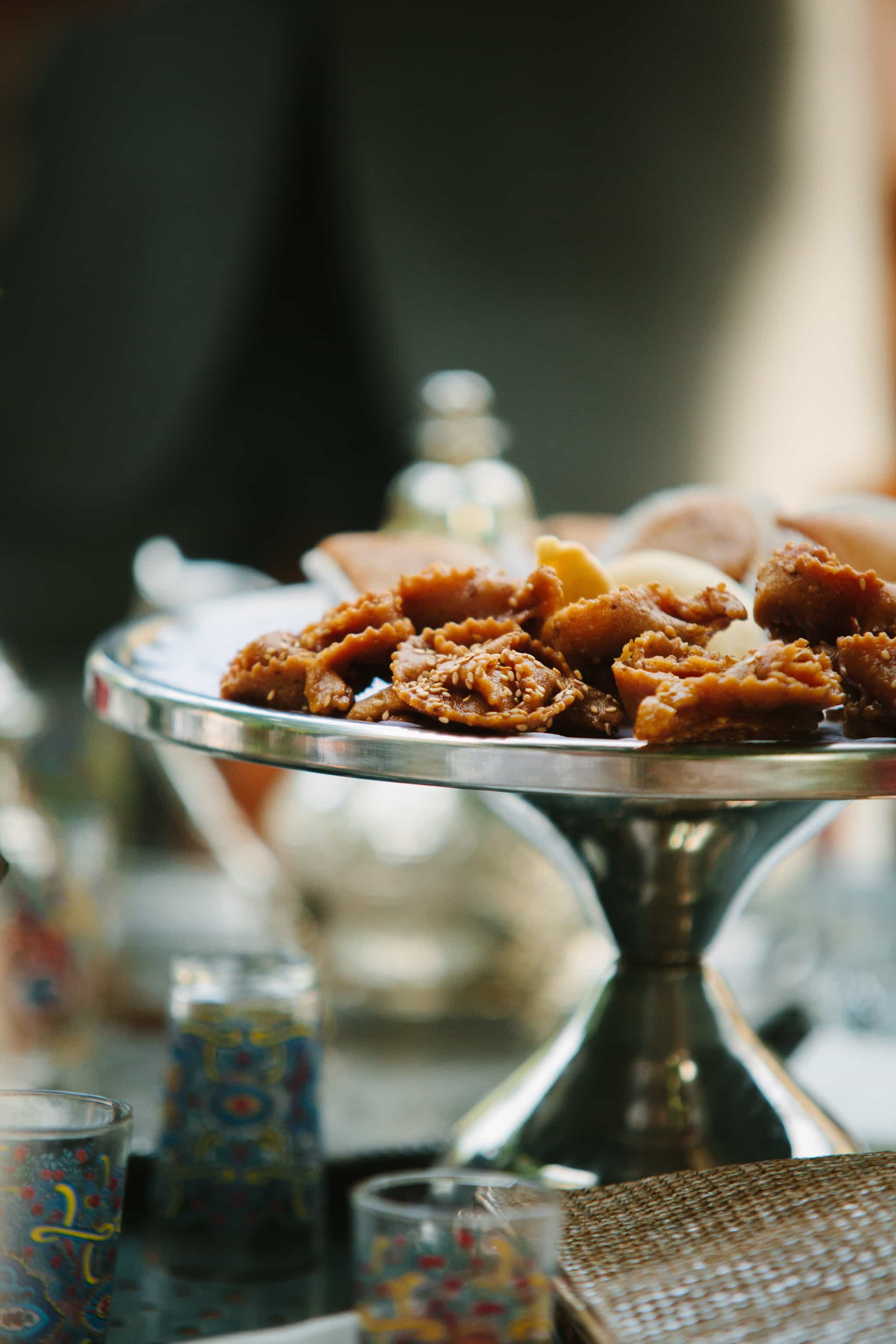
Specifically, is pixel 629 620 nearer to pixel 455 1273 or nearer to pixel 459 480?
pixel 455 1273

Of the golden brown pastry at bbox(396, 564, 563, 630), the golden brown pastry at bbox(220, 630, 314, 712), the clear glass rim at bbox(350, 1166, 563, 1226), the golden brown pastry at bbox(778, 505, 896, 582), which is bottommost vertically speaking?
the clear glass rim at bbox(350, 1166, 563, 1226)

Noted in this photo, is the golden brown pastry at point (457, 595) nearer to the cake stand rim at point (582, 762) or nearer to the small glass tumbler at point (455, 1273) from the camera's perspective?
the cake stand rim at point (582, 762)

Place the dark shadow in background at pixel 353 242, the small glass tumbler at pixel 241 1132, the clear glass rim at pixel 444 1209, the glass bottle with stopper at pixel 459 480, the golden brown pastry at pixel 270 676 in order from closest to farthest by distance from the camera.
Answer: the clear glass rim at pixel 444 1209 < the golden brown pastry at pixel 270 676 < the small glass tumbler at pixel 241 1132 < the glass bottle with stopper at pixel 459 480 < the dark shadow in background at pixel 353 242

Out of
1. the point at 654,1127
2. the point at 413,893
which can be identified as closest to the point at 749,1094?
the point at 654,1127

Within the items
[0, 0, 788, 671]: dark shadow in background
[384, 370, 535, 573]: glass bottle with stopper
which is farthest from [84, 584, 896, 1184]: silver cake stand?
[0, 0, 788, 671]: dark shadow in background

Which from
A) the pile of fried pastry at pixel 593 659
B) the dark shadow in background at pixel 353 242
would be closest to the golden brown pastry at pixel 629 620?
the pile of fried pastry at pixel 593 659

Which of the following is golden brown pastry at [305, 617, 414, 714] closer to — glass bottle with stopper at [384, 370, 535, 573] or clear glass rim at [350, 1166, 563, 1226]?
clear glass rim at [350, 1166, 563, 1226]
